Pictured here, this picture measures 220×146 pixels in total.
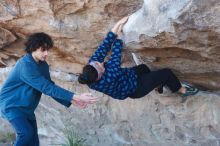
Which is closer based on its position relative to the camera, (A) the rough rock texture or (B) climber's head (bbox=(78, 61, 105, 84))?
(A) the rough rock texture

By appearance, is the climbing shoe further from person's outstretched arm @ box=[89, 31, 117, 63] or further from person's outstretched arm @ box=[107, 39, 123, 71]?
person's outstretched arm @ box=[89, 31, 117, 63]

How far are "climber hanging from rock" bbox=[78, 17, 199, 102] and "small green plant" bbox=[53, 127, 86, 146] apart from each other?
1.62 metres

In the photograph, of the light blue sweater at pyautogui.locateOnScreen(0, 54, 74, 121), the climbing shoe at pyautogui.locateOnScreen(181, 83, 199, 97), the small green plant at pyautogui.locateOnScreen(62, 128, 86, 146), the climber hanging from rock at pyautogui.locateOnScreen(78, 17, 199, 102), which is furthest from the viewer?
the small green plant at pyautogui.locateOnScreen(62, 128, 86, 146)

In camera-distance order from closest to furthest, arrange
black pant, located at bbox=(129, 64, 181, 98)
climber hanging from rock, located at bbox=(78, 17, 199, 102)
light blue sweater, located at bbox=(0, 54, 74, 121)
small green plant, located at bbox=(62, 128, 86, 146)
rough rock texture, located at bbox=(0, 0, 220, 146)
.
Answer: rough rock texture, located at bbox=(0, 0, 220, 146), light blue sweater, located at bbox=(0, 54, 74, 121), climber hanging from rock, located at bbox=(78, 17, 199, 102), black pant, located at bbox=(129, 64, 181, 98), small green plant, located at bbox=(62, 128, 86, 146)

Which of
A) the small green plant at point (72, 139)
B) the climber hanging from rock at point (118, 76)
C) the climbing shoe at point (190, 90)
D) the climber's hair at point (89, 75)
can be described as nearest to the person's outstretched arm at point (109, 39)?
the climber hanging from rock at point (118, 76)

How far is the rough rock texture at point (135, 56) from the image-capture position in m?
4.19

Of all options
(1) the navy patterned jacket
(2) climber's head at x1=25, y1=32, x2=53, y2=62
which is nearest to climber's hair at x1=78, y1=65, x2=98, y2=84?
(1) the navy patterned jacket

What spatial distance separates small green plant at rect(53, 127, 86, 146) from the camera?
6.33 meters

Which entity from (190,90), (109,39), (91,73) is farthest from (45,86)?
(190,90)

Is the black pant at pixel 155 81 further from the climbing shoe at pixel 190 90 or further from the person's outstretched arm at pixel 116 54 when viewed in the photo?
the person's outstretched arm at pixel 116 54

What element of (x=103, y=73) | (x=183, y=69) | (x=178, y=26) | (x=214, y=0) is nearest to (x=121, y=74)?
(x=103, y=73)

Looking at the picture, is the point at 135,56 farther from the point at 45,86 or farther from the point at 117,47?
the point at 45,86

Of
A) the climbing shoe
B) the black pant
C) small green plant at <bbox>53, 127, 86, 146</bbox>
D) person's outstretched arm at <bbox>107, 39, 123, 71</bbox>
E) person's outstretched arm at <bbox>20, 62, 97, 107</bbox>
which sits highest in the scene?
person's outstretched arm at <bbox>107, 39, 123, 71</bbox>

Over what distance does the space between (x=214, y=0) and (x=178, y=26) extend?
1.40 feet
